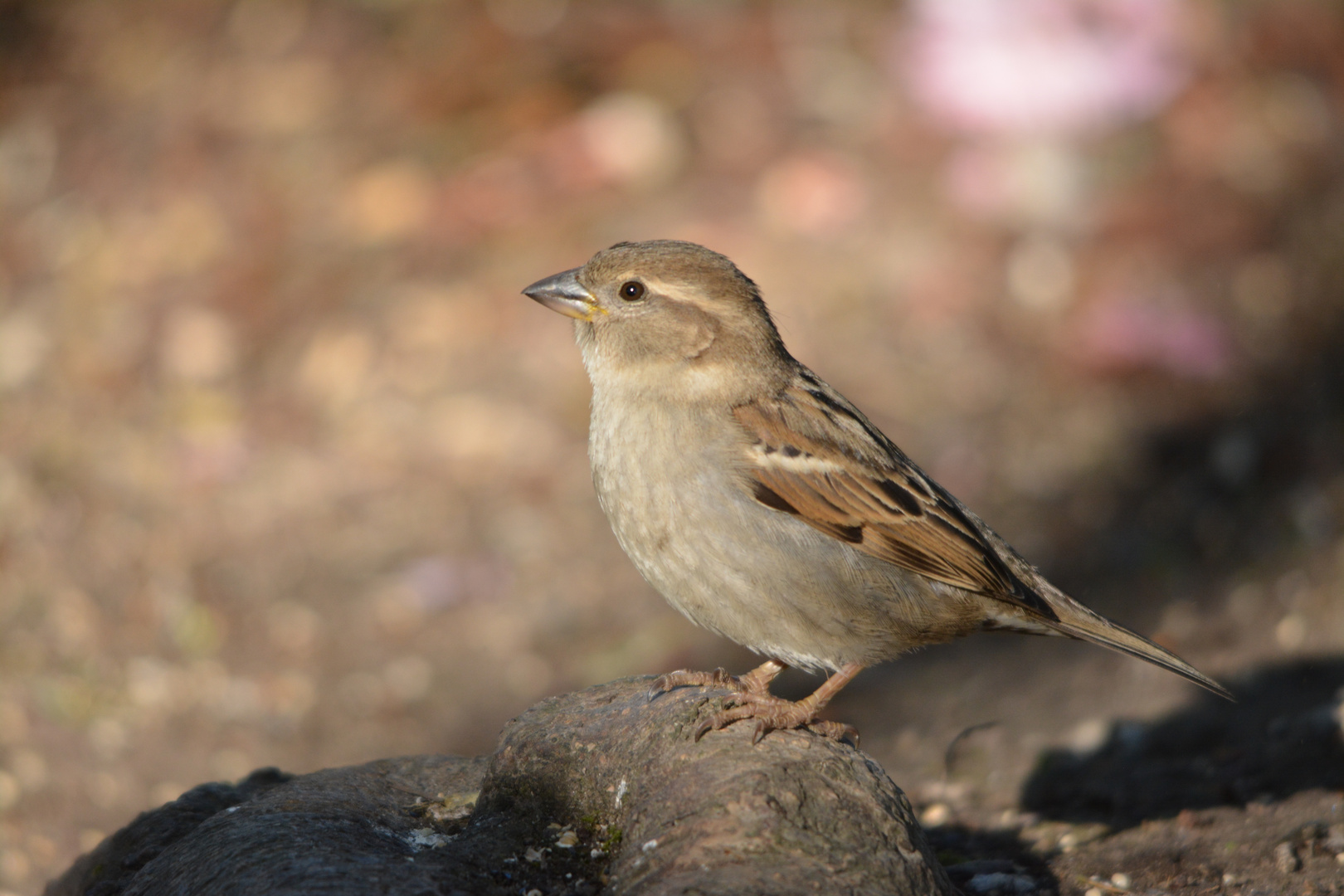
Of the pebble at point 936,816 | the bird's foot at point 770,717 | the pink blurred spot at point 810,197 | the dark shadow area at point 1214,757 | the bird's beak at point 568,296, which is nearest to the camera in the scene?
the bird's foot at point 770,717

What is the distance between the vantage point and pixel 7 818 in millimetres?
4957

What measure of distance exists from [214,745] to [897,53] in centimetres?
665

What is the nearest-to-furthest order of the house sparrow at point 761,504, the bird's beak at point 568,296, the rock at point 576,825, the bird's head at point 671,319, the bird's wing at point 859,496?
the rock at point 576,825 < the house sparrow at point 761,504 < the bird's wing at point 859,496 < the bird's head at point 671,319 < the bird's beak at point 568,296

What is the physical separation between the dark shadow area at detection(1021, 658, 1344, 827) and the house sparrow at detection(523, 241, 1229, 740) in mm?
740

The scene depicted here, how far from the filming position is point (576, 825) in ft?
10.6

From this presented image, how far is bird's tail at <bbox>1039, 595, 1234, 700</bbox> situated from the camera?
391 cm

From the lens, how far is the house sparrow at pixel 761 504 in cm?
364

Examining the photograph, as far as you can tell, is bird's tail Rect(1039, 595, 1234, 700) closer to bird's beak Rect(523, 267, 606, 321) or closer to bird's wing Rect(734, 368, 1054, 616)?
bird's wing Rect(734, 368, 1054, 616)

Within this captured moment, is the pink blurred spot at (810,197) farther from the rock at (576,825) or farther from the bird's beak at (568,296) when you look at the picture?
the rock at (576,825)

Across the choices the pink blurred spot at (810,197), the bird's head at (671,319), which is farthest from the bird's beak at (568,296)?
the pink blurred spot at (810,197)

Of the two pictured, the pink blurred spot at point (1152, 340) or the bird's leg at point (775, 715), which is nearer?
the bird's leg at point (775, 715)

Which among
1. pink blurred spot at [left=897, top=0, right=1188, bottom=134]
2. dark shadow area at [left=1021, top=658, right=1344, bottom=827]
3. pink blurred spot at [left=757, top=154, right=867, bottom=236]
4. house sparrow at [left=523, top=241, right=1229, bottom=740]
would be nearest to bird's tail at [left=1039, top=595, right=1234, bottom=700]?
house sparrow at [left=523, top=241, right=1229, bottom=740]

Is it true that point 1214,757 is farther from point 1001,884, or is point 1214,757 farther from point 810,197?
point 810,197

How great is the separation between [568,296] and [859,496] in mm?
1157
